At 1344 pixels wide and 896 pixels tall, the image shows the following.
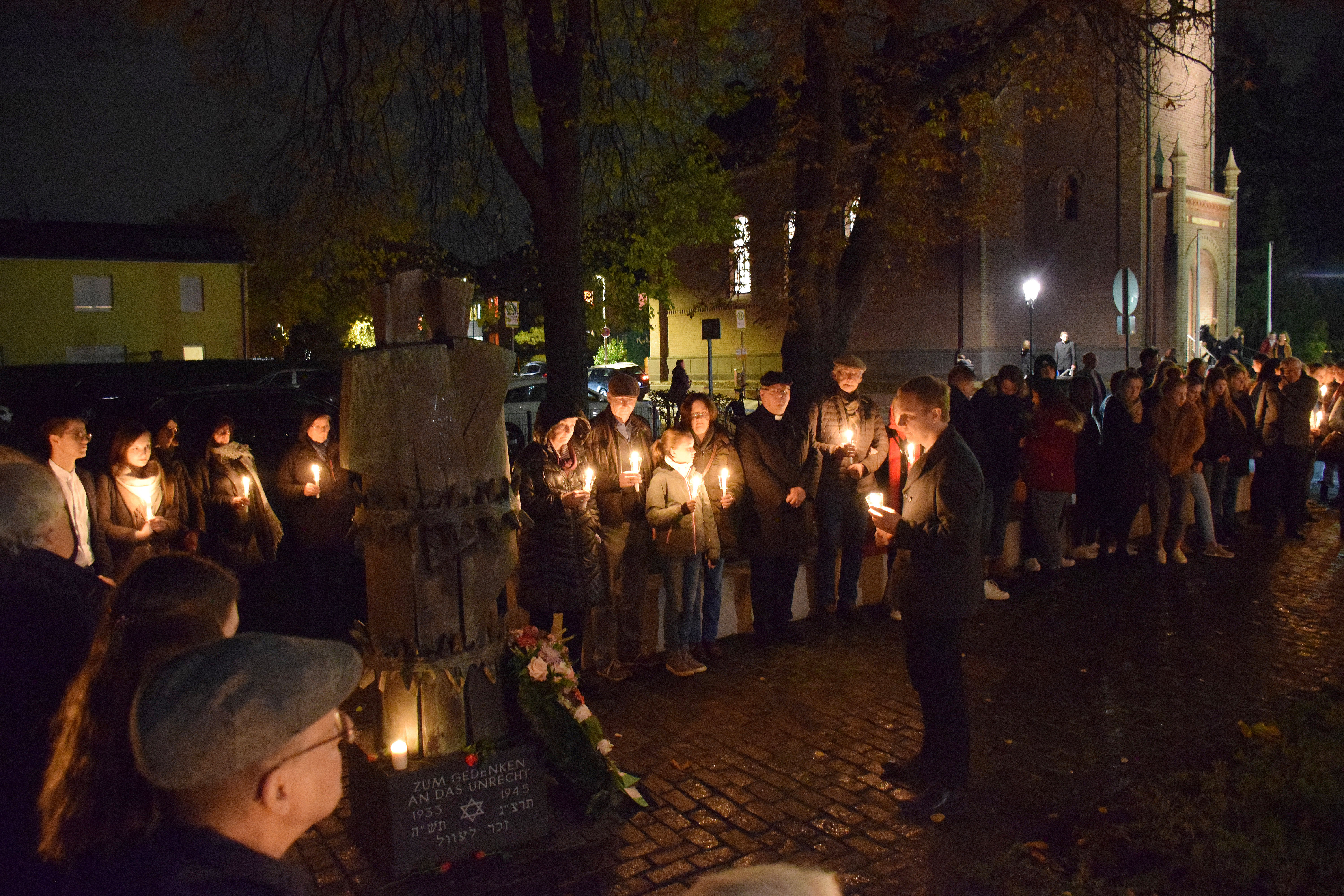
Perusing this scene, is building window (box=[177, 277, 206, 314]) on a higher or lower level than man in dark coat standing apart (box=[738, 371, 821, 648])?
higher

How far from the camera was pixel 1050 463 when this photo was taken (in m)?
9.84

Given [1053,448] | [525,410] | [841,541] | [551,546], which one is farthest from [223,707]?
[525,410]

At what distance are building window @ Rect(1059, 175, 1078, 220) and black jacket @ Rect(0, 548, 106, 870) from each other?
41.1 metres

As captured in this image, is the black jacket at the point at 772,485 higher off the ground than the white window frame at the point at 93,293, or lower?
lower

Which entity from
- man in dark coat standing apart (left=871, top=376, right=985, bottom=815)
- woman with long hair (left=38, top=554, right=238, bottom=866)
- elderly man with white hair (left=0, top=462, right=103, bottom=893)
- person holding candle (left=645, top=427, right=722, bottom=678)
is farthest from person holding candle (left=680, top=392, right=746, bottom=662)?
woman with long hair (left=38, top=554, right=238, bottom=866)

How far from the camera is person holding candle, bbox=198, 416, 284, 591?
8.20 metres

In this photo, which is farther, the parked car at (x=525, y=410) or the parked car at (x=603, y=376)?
the parked car at (x=603, y=376)

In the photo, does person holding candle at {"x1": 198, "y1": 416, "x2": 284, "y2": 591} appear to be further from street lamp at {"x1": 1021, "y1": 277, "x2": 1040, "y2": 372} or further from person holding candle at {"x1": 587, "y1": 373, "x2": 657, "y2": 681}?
street lamp at {"x1": 1021, "y1": 277, "x2": 1040, "y2": 372}

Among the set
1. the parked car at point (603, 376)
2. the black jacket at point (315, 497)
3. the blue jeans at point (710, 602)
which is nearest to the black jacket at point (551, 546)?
the blue jeans at point (710, 602)

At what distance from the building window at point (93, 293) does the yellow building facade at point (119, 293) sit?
0.04 meters

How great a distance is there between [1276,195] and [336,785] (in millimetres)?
63917

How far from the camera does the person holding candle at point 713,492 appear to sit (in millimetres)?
7602

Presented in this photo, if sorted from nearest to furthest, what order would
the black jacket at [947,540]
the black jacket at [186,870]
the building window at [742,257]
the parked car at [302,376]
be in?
the black jacket at [186,870] < the black jacket at [947,540] < the building window at [742,257] < the parked car at [302,376]

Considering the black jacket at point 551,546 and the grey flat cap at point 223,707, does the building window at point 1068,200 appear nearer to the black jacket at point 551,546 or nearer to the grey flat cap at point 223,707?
the black jacket at point 551,546
